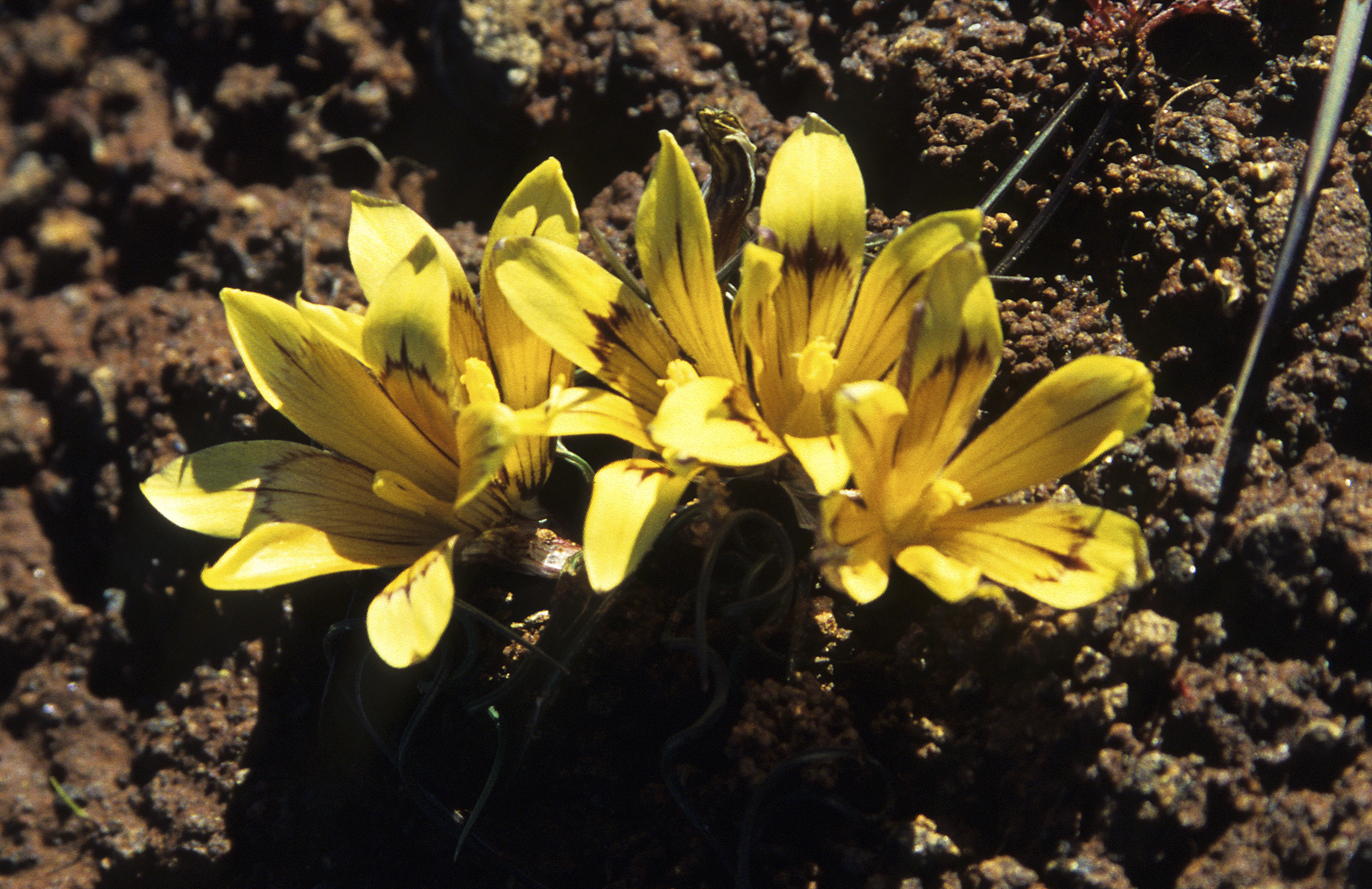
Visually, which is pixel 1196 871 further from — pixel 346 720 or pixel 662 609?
pixel 346 720

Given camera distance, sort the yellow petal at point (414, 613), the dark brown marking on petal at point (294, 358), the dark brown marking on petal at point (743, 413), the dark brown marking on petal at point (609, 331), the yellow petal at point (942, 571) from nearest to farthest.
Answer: the yellow petal at point (942, 571)
the yellow petal at point (414, 613)
the dark brown marking on petal at point (743, 413)
the dark brown marking on petal at point (609, 331)
the dark brown marking on petal at point (294, 358)

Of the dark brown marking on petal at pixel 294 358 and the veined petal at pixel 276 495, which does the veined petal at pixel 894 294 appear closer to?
the veined petal at pixel 276 495

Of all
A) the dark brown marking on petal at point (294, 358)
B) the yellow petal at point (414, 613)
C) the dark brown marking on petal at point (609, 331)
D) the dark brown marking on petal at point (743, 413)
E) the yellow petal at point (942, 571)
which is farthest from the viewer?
the dark brown marking on petal at point (294, 358)

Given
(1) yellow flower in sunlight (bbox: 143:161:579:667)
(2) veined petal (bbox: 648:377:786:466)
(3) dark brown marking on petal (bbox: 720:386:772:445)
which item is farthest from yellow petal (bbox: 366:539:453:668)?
(3) dark brown marking on petal (bbox: 720:386:772:445)

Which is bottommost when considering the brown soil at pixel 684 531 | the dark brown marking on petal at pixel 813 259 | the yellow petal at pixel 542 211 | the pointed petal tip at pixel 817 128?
the brown soil at pixel 684 531

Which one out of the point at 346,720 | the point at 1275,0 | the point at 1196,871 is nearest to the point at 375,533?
the point at 346,720

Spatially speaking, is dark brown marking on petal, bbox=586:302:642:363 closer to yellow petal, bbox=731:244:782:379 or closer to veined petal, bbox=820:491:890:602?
yellow petal, bbox=731:244:782:379

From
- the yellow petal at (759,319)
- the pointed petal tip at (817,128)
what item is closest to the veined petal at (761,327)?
the yellow petal at (759,319)

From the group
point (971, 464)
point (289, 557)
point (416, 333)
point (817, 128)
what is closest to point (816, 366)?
point (971, 464)
